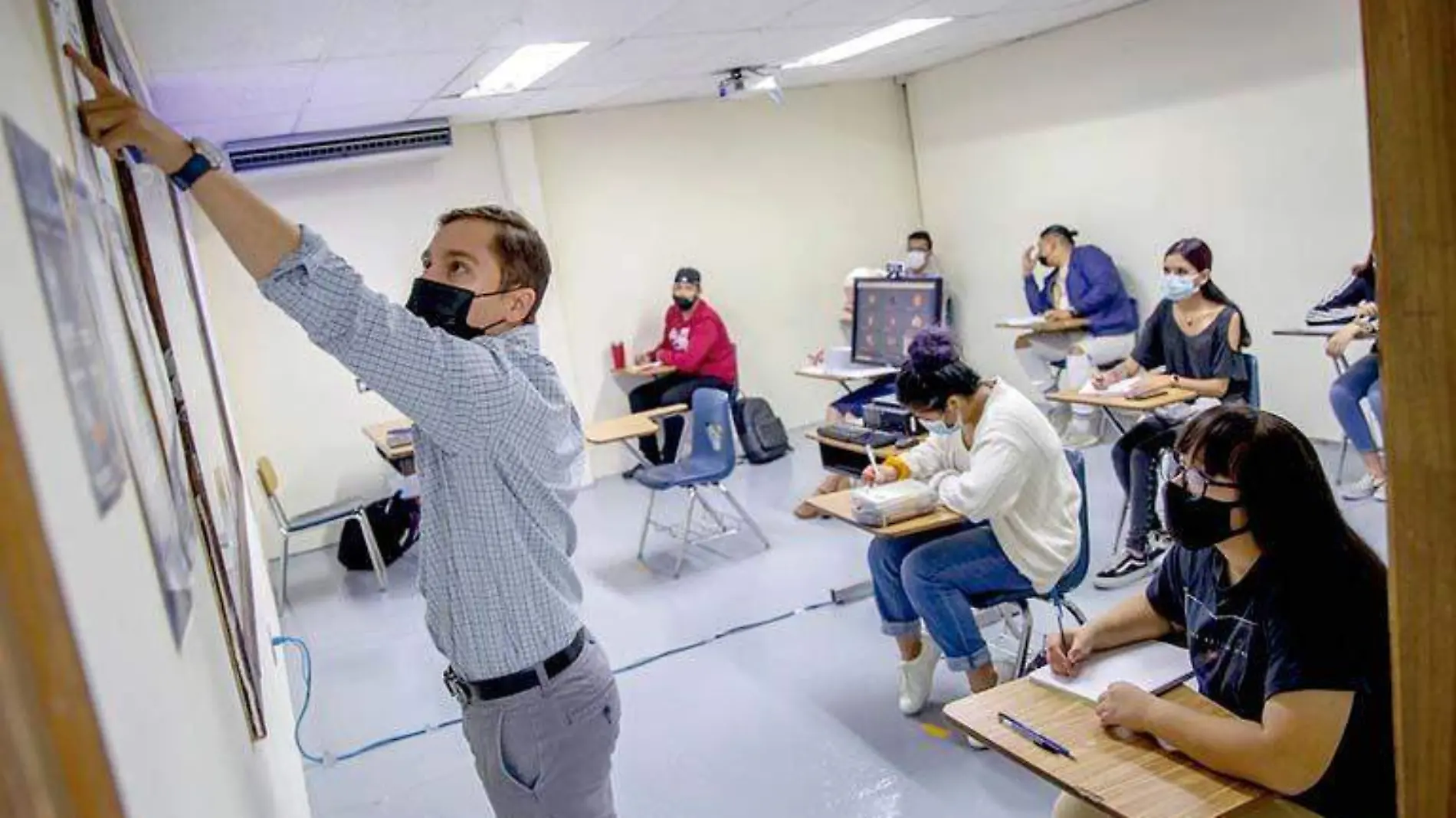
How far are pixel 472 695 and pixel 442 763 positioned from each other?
1961 millimetres

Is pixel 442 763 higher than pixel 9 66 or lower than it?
lower

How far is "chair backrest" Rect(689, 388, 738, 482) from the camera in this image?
4980 mm

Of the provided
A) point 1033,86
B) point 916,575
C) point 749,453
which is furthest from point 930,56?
point 916,575

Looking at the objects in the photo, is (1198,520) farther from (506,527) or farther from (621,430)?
(621,430)

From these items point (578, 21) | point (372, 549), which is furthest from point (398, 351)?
point (372, 549)

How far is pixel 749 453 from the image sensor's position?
6961 mm

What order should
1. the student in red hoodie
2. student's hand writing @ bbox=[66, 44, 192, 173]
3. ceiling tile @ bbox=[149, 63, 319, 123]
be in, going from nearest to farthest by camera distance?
student's hand writing @ bbox=[66, 44, 192, 173]
ceiling tile @ bbox=[149, 63, 319, 123]
the student in red hoodie

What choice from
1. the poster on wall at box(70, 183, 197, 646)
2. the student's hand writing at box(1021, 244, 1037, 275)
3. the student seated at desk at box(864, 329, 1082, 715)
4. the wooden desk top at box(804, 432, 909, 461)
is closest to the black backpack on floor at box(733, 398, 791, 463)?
the wooden desk top at box(804, 432, 909, 461)

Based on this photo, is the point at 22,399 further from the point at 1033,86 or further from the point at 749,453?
the point at 1033,86

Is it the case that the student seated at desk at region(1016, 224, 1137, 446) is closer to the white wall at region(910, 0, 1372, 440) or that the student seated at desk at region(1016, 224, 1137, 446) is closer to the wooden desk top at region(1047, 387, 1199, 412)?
the white wall at region(910, 0, 1372, 440)

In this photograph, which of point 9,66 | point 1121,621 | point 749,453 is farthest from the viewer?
point 749,453

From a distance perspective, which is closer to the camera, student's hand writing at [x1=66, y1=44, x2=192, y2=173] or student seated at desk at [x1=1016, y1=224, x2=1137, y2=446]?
student's hand writing at [x1=66, y1=44, x2=192, y2=173]

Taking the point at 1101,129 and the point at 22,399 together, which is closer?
the point at 22,399

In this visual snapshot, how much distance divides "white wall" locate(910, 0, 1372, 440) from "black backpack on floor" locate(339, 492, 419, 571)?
440 cm
